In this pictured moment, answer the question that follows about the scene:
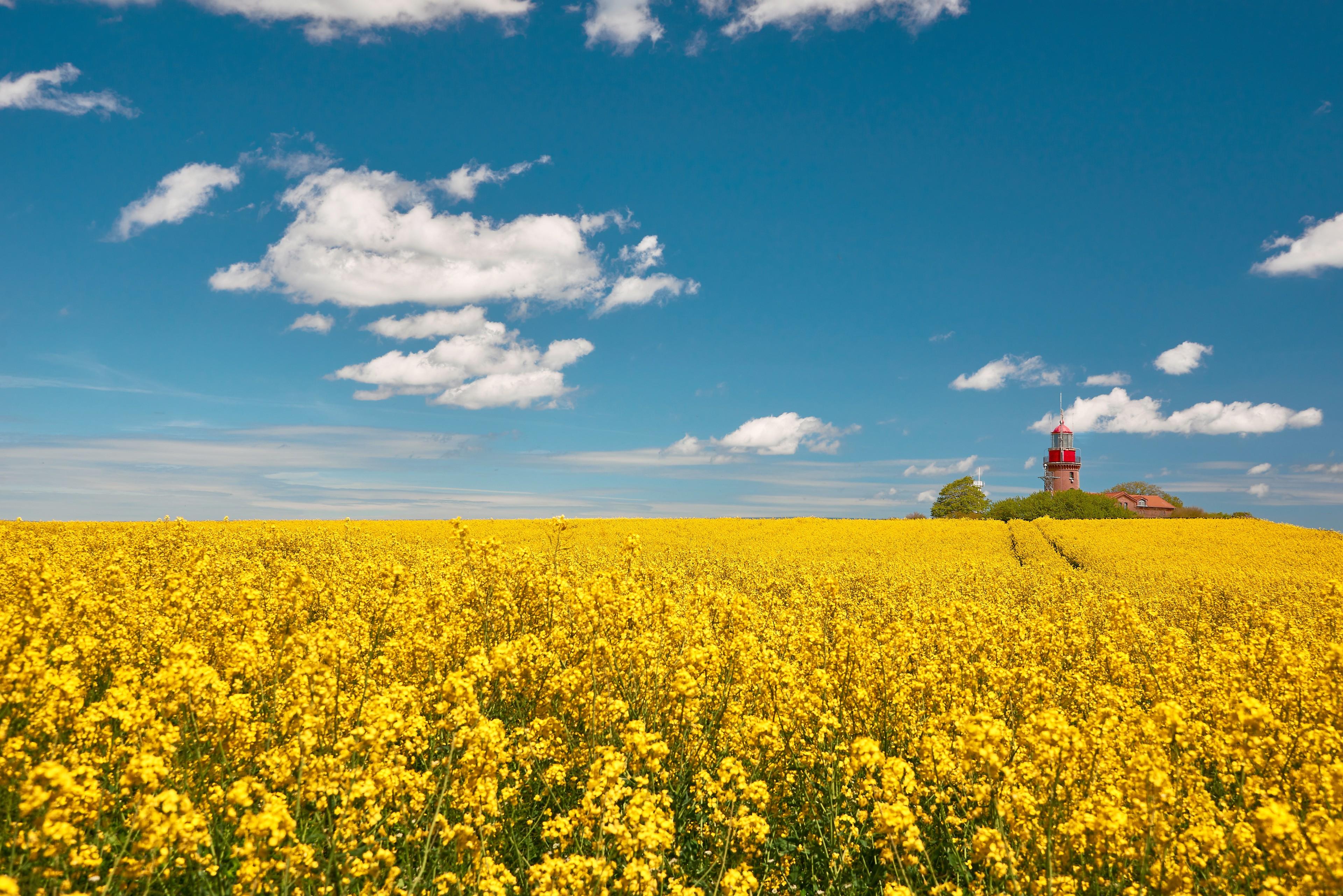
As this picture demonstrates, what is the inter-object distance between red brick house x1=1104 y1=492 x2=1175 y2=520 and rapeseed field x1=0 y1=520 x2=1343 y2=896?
7472cm

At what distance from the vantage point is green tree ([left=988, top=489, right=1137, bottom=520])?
192 feet

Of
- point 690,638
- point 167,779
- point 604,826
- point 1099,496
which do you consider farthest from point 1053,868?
point 1099,496

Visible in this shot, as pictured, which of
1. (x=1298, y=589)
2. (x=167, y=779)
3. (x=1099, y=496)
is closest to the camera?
(x=167, y=779)

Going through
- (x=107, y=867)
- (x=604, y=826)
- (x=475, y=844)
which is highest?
(x=604, y=826)

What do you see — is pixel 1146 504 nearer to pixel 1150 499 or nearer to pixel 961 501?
pixel 1150 499

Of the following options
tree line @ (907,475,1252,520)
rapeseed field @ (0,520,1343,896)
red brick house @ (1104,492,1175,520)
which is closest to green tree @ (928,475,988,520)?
tree line @ (907,475,1252,520)

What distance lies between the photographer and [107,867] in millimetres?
4770

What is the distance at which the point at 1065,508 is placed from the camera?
59.9 meters

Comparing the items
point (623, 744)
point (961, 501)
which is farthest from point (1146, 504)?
point (623, 744)

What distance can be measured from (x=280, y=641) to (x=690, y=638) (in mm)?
4755

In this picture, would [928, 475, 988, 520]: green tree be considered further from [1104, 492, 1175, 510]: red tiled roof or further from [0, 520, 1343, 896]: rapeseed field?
[0, 520, 1343, 896]: rapeseed field

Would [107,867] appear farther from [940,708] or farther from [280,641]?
[940,708]

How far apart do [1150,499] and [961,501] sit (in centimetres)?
2888

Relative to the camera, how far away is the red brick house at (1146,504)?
7331cm
